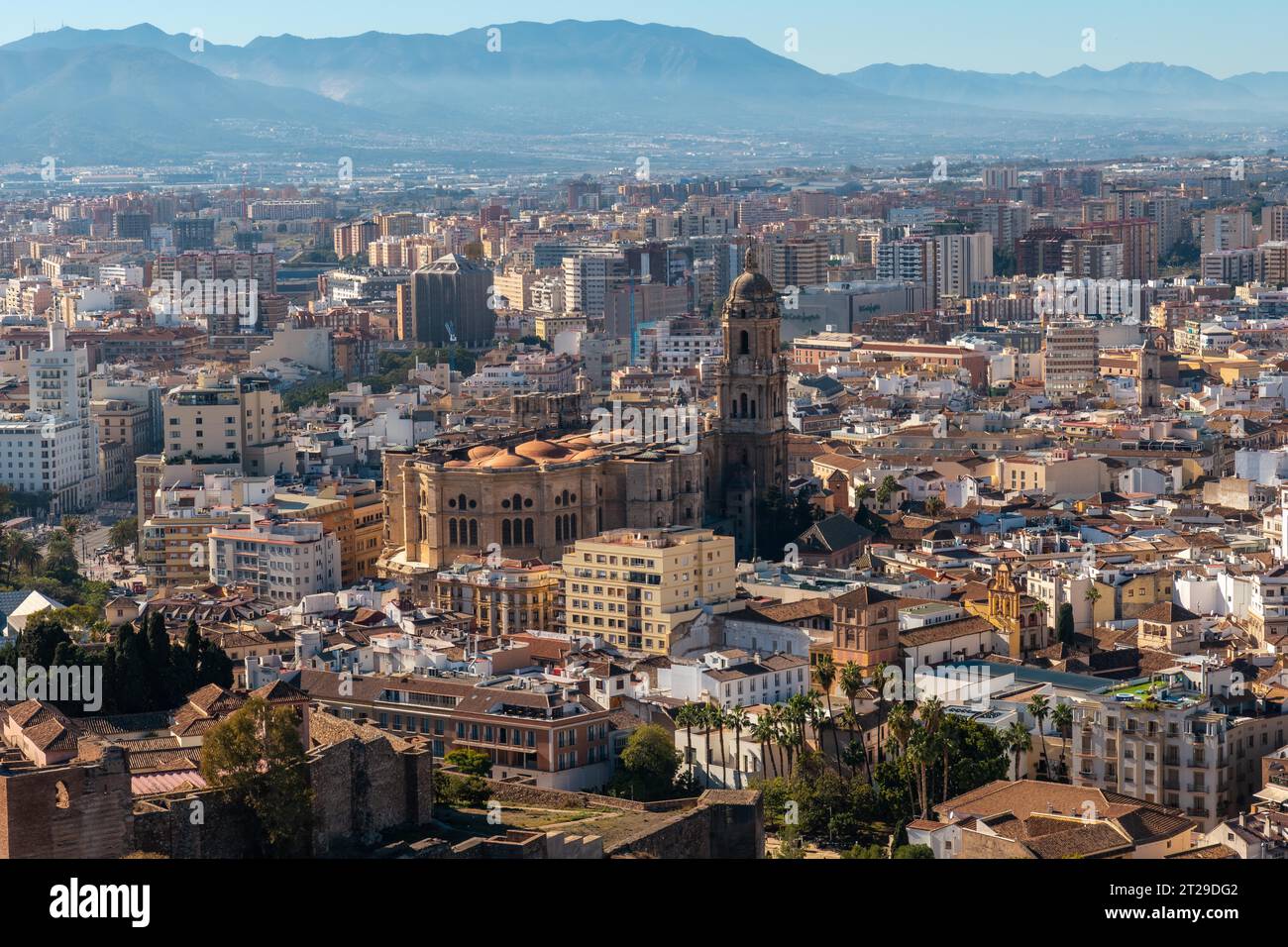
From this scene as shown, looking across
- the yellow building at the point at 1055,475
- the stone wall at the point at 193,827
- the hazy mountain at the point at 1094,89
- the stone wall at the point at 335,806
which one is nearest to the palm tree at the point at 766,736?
the stone wall at the point at 335,806

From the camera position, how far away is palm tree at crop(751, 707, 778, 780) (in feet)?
59.3

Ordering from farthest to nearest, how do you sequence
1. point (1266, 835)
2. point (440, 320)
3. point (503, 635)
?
point (440, 320)
point (503, 635)
point (1266, 835)

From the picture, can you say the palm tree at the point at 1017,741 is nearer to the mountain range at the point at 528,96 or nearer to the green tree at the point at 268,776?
the green tree at the point at 268,776

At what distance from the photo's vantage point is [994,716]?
18312 mm

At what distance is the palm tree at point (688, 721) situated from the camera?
59.8 feet

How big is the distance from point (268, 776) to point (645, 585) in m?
9.49

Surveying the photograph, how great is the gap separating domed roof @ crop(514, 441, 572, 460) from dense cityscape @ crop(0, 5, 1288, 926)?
7cm

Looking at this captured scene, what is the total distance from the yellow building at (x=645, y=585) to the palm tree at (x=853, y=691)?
206cm

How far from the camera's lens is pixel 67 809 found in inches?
469

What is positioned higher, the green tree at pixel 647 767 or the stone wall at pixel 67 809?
the stone wall at pixel 67 809
